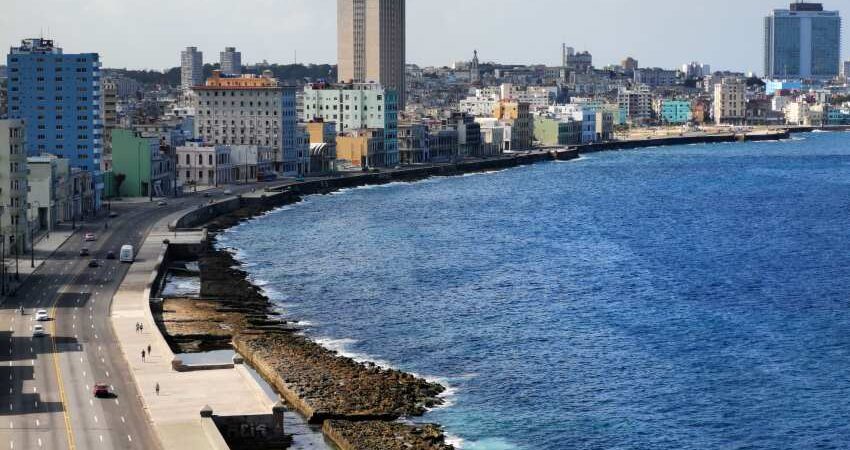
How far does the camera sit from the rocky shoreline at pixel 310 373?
119ft

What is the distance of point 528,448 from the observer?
36.2m

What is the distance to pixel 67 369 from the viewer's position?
40312mm

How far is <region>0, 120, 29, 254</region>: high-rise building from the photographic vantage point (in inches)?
2443

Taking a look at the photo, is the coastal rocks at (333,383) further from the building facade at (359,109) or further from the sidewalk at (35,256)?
the building facade at (359,109)

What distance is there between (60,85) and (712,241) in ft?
124

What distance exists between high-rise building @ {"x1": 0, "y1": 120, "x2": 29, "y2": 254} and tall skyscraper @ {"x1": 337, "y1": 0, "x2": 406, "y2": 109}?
130 m

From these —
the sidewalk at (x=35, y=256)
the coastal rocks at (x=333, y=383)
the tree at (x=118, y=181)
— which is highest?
the tree at (x=118, y=181)

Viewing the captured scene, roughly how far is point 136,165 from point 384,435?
60842mm

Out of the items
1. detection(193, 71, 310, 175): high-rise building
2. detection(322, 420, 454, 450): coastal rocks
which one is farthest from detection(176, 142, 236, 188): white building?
detection(322, 420, 454, 450): coastal rocks

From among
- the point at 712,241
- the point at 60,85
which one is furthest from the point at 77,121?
the point at 712,241

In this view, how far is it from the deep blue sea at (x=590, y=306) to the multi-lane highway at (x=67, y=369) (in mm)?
6895

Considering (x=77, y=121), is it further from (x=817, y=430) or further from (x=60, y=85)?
(x=817, y=430)

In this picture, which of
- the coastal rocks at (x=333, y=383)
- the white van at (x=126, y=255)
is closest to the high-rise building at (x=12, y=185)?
the white van at (x=126, y=255)

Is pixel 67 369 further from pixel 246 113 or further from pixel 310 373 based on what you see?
pixel 246 113
